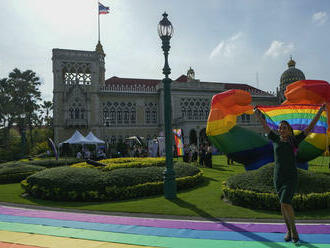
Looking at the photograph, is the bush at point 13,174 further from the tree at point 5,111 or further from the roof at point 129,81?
the roof at point 129,81

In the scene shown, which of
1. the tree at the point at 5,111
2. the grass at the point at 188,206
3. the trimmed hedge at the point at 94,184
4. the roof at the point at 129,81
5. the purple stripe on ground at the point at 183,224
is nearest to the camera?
the purple stripe on ground at the point at 183,224

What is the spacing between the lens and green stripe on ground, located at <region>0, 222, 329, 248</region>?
15.6ft

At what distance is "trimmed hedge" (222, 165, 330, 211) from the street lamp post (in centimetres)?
176

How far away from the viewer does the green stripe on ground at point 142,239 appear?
474cm

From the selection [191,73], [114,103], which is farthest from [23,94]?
[191,73]

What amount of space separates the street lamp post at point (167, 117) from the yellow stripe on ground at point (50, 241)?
13.5ft

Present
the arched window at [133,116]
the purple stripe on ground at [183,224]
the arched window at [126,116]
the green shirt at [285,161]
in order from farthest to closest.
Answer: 1. the arched window at [133,116]
2. the arched window at [126,116]
3. the purple stripe on ground at [183,224]
4. the green shirt at [285,161]

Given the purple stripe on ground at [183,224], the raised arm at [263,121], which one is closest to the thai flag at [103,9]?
the purple stripe on ground at [183,224]

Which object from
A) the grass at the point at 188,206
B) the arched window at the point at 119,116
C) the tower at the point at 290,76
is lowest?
the grass at the point at 188,206

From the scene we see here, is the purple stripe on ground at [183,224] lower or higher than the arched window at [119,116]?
lower

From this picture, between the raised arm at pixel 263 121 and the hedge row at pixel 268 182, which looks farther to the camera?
the hedge row at pixel 268 182

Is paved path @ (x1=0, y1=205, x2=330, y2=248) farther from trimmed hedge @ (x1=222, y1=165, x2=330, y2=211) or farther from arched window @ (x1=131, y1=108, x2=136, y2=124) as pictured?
arched window @ (x1=131, y1=108, x2=136, y2=124)

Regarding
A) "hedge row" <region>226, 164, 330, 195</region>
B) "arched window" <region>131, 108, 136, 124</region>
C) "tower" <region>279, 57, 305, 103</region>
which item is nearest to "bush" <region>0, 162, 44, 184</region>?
"hedge row" <region>226, 164, 330, 195</region>

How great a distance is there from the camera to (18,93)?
43000mm
